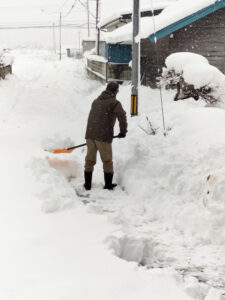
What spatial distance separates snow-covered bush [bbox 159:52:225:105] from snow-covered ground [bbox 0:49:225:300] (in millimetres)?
413

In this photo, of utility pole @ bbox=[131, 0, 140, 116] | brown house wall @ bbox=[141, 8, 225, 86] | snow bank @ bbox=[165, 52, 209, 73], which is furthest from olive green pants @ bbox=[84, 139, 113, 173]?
brown house wall @ bbox=[141, 8, 225, 86]

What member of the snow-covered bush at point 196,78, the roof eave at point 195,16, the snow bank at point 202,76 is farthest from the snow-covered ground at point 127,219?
the roof eave at point 195,16

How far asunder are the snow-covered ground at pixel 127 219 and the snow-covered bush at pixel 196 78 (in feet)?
1.36

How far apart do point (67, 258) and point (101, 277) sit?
1.52 ft

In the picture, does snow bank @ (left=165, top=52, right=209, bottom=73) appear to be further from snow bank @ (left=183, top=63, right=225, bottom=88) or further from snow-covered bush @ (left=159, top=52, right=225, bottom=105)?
snow bank @ (left=183, top=63, right=225, bottom=88)

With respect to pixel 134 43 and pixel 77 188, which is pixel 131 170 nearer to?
pixel 77 188

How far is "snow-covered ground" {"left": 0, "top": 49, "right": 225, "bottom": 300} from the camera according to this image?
2.75 meters

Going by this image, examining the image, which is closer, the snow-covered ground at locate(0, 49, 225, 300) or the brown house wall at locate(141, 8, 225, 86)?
the snow-covered ground at locate(0, 49, 225, 300)

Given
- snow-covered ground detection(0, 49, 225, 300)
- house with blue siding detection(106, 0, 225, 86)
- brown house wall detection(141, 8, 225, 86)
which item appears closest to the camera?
snow-covered ground detection(0, 49, 225, 300)

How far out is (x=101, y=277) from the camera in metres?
2.77

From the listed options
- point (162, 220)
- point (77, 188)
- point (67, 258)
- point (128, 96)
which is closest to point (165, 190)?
point (162, 220)

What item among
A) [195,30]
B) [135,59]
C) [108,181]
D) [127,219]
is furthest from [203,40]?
[127,219]

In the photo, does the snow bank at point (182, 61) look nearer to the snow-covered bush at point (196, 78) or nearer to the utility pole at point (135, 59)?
the snow-covered bush at point (196, 78)

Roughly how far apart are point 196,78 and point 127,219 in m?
4.26
